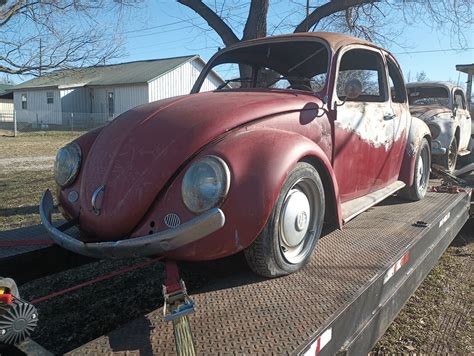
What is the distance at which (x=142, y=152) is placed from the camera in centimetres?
244

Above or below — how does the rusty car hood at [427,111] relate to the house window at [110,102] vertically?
below

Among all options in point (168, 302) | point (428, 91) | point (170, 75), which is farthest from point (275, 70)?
point (170, 75)

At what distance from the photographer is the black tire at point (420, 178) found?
15.7 feet


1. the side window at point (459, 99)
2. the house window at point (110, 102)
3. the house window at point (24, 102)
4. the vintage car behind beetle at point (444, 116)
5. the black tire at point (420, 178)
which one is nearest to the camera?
the black tire at point (420, 178)

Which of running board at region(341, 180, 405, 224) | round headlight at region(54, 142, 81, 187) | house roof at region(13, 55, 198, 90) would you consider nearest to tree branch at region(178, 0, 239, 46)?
running board at region(341, 180, 405, 224)

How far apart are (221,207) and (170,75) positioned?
31378mm

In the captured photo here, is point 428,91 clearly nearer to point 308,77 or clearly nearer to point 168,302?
point 308,77

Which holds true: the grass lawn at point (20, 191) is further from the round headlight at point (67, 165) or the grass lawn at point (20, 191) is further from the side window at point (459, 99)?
the side window at point (459, 99)

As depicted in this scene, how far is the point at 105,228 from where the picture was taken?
2.39 metres

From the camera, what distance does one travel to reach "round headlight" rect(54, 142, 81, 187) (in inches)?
109

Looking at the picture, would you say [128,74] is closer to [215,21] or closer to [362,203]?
[215,21]

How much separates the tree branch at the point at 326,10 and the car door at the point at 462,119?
255 centimetres

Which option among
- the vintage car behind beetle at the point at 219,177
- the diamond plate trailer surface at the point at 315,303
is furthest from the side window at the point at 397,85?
the diamond plate trailer surface at the point at 315,303

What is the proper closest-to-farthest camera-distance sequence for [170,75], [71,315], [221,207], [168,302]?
[168,302] < [221,207] < [71,315] < [170,75]
